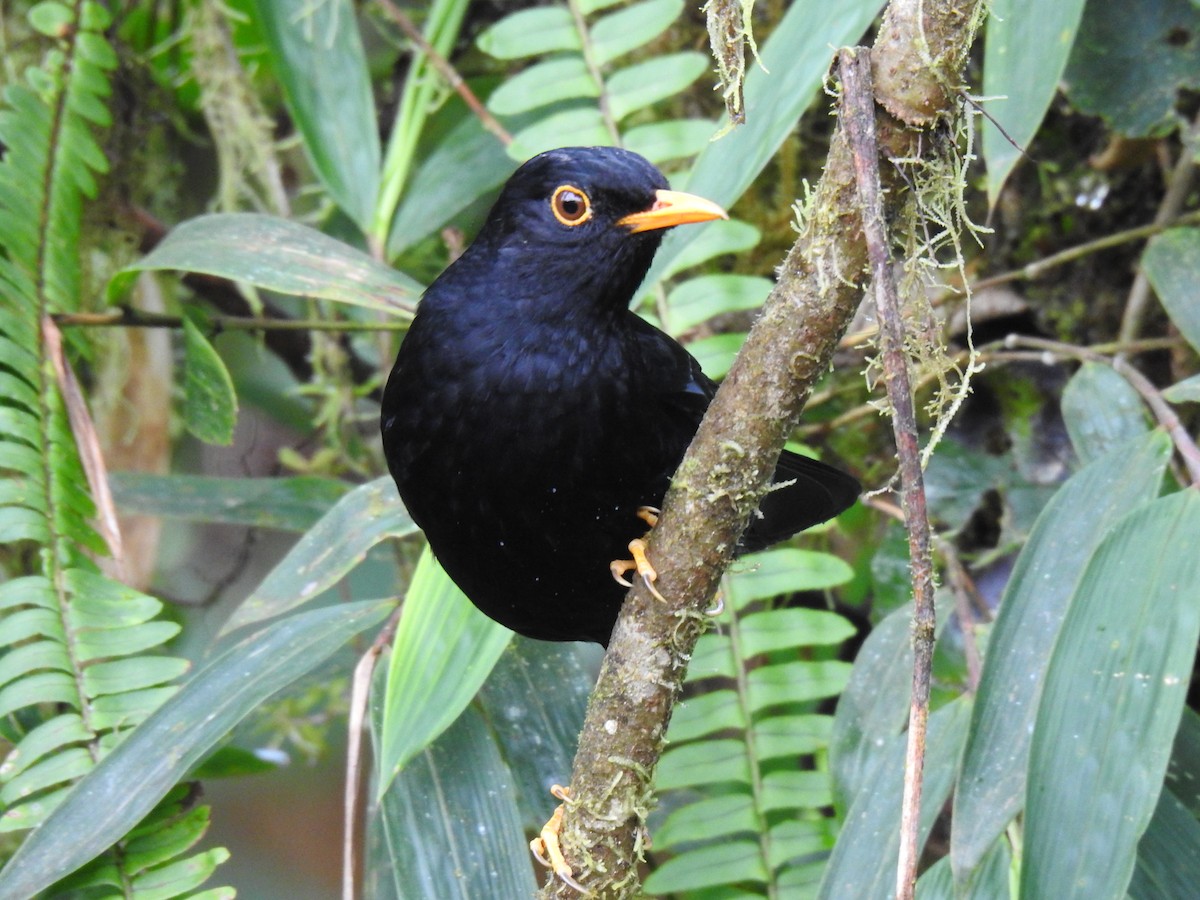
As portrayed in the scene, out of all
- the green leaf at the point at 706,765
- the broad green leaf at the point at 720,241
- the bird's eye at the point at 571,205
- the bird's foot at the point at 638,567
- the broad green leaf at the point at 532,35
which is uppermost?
the broad green leaf at the point at 532,35

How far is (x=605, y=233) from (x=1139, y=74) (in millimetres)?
1759

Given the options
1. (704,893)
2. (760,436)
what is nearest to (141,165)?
(704,893)

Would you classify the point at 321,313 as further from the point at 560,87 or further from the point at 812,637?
the point at 812,637

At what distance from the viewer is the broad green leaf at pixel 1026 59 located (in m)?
2.57

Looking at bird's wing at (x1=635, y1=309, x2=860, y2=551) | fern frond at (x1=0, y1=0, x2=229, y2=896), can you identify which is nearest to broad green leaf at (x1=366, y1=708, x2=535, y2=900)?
fern frond at (x1=0, y1=0, x2=229, y2=896)

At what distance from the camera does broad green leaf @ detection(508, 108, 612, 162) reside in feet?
11.9

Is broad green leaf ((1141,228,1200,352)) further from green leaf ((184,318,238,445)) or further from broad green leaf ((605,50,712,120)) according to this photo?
A: green leaf ((184,318,238,445))

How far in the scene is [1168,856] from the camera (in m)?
2.34

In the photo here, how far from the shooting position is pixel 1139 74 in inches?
135

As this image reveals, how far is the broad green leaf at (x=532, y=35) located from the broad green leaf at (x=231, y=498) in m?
1.37

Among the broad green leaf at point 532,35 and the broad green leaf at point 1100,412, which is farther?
the broad green leaf at point 532,35

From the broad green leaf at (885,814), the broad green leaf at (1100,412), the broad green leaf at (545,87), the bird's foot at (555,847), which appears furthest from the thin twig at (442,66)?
the broad green leaf at (885,814)

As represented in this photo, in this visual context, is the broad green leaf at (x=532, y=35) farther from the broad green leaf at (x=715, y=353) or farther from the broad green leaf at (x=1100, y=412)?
the broad green leaf at (x=1100, y=412)

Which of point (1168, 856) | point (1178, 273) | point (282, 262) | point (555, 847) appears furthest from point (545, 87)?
point (1168, 856)
